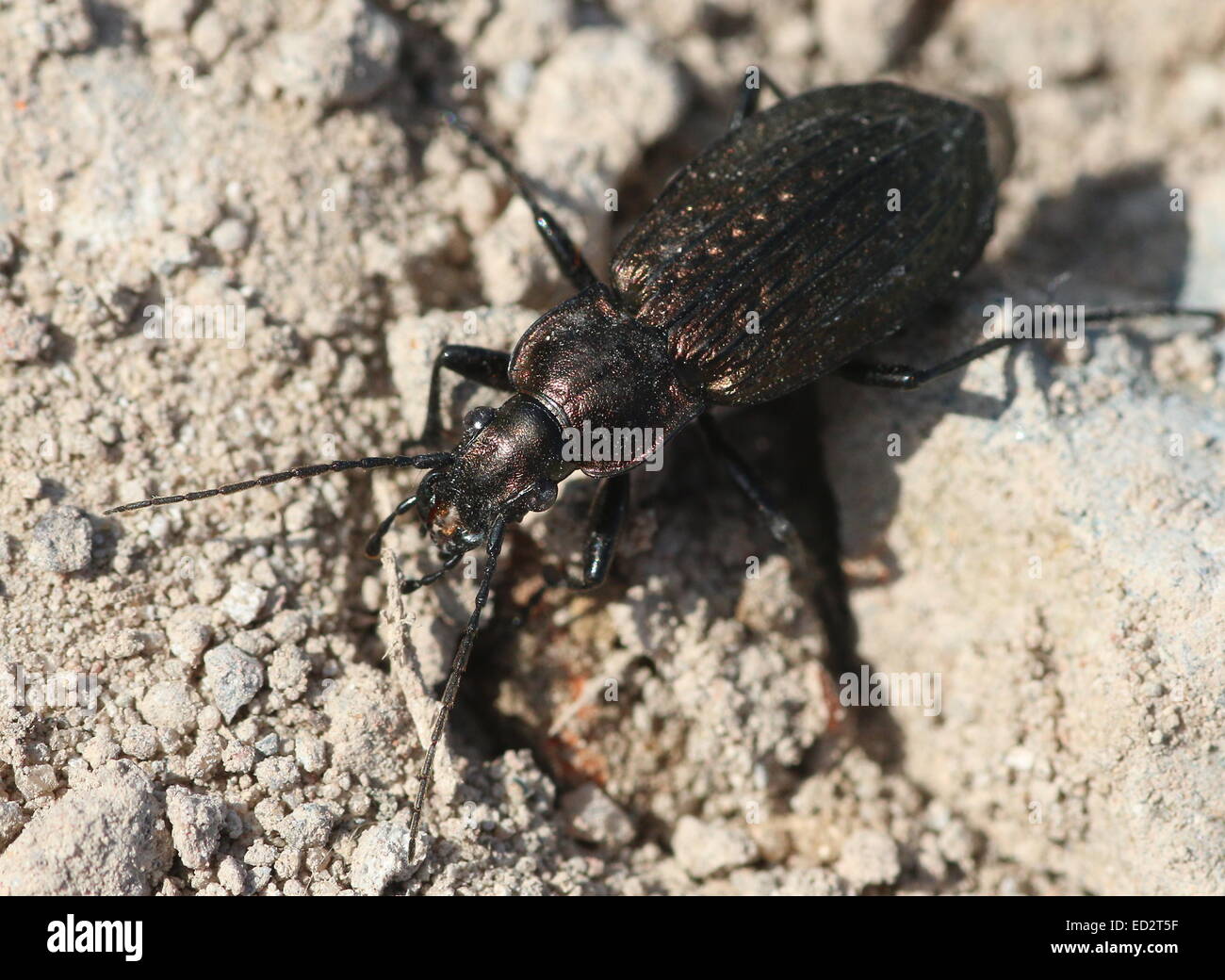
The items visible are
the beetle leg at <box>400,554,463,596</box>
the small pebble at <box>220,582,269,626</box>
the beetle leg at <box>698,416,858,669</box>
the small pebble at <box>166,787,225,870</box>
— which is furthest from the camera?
the beetle leg at <box>698,416,858,669</box>

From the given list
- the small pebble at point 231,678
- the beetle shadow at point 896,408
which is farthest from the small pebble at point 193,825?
the beetle shadow at point 896,408

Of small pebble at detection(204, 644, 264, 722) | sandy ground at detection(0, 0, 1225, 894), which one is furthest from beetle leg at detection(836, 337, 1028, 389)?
small pebble at detection(204, 644, 264, 722)

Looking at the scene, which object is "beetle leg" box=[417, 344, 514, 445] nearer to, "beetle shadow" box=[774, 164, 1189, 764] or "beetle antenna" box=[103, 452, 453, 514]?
"beetle antenna" box=[103, 452, 453, 514]

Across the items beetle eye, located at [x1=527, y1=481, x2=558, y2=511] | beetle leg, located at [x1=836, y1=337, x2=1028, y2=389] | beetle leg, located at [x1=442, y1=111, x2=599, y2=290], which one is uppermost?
beetle leg, located at [x1=442, y1=111, x2=599, y2=290]

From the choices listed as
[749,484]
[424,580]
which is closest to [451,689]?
[424,580]

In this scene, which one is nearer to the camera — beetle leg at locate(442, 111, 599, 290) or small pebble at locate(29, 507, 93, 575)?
small pebble at locate(29, 507, 93, 575)
